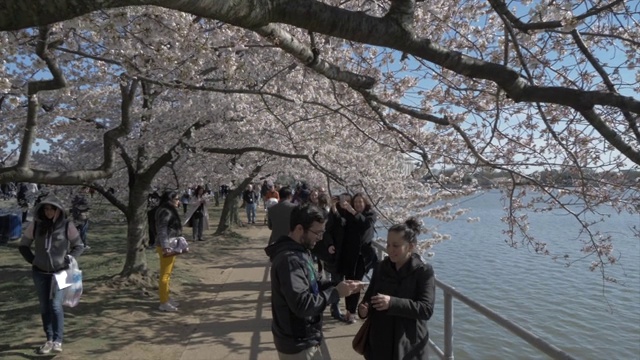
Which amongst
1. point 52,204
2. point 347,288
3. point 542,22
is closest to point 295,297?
point 347,288

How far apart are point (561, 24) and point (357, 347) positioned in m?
2.67

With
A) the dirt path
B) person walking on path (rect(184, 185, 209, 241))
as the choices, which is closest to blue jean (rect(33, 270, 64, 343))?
the dirt path

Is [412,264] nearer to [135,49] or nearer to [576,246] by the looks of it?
[135,49]

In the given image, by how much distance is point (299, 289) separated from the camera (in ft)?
10.00

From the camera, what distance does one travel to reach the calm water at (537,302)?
33.4ft

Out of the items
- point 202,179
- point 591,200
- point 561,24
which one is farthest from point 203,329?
point 202,179

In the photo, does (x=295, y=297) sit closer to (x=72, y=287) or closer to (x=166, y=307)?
(x=72, y=287)

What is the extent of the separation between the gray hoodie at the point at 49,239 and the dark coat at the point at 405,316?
3.86 m

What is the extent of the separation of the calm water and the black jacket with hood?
5.54m

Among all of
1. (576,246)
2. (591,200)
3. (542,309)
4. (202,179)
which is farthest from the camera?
(576,246)

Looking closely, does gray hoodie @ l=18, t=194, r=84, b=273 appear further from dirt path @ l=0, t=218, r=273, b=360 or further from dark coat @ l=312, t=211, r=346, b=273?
dark coat @ l=312, t=211, r=346, b=273

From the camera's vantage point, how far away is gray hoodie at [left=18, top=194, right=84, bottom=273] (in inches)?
216

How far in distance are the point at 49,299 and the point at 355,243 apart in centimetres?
369

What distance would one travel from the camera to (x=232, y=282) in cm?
1002
